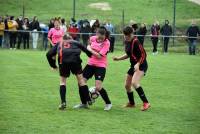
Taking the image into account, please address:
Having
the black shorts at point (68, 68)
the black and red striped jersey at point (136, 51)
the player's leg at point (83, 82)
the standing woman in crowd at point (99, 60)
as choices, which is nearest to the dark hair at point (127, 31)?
the black and red striped jersey at point (136, 51)

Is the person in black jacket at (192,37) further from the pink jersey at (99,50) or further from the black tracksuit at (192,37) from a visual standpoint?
the pink jersey at (99,50)

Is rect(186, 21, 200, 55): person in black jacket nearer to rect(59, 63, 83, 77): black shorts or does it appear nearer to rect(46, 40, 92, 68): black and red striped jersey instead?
rect(59, 63, 83, 77): black shorts

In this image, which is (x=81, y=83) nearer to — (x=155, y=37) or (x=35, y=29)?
(x=155, y=37)

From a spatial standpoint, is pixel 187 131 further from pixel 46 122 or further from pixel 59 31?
pixel 59 31

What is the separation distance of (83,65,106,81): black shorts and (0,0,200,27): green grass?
32330mm

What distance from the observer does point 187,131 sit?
1082cm

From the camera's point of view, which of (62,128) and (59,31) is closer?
(62,128)

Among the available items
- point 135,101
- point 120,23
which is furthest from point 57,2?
point 135,101

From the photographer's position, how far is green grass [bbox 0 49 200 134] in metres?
10.9

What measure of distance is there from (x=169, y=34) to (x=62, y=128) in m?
24.6

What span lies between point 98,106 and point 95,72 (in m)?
0.84

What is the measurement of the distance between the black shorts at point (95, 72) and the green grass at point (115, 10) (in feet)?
106

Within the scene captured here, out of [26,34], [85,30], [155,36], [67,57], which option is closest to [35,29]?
[26,34]

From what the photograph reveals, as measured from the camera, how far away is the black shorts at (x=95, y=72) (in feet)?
43.4
